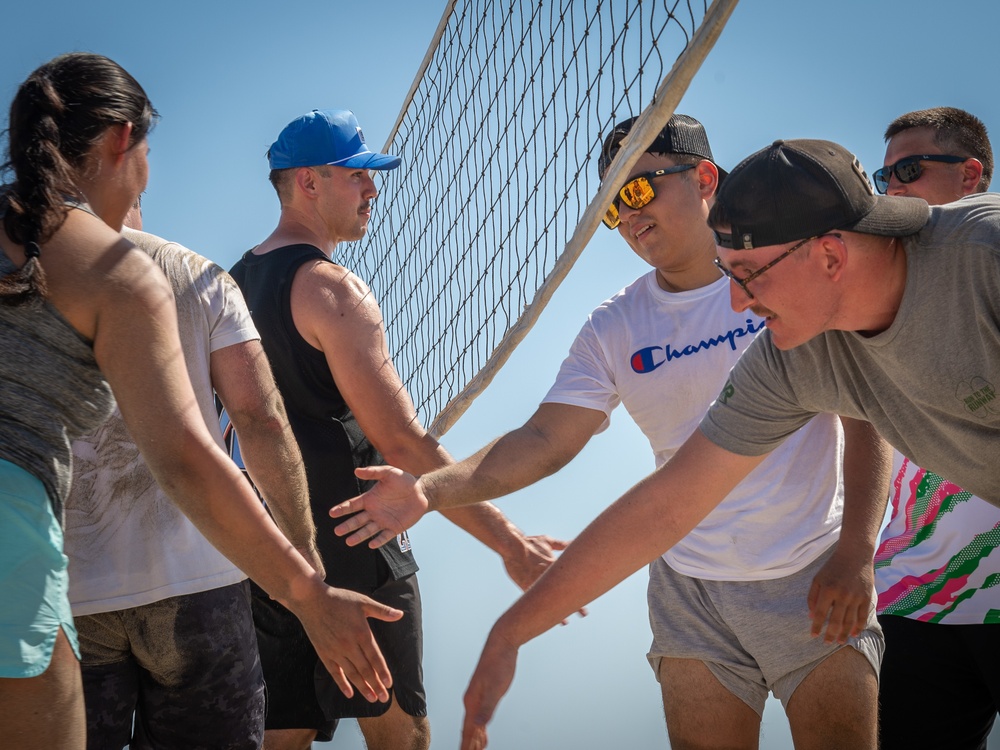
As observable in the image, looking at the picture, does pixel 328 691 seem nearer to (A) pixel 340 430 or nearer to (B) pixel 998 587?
(A) pixel 340 430

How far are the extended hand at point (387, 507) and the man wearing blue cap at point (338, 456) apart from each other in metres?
0.44

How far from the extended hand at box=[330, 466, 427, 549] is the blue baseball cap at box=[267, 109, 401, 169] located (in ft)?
4.50

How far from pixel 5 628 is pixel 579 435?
6.21 ft

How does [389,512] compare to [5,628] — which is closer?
[5,628]

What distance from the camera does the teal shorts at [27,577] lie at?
1.72m

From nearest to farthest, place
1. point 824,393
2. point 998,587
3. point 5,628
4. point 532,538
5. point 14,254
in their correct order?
point 5,628 → point 14,254 → point 824,393 → point 998,587 → point 532,538

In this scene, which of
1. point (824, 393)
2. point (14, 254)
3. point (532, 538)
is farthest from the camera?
point (532, 538)

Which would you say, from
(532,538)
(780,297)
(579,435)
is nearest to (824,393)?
(780,297)

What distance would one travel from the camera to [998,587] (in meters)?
3.24

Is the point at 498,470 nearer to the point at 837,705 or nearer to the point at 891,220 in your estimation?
the point at 837,705

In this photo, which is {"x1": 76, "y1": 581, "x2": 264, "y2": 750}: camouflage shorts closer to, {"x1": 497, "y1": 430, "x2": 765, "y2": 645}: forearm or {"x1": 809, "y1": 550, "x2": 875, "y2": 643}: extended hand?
{"x1": 497, "y1": 430, "x2": 765, "y2": 645}: forearm

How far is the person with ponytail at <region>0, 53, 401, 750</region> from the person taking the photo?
1.76 m

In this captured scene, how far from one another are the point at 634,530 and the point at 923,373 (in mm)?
762

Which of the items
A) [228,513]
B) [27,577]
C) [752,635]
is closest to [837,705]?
[752,635]
